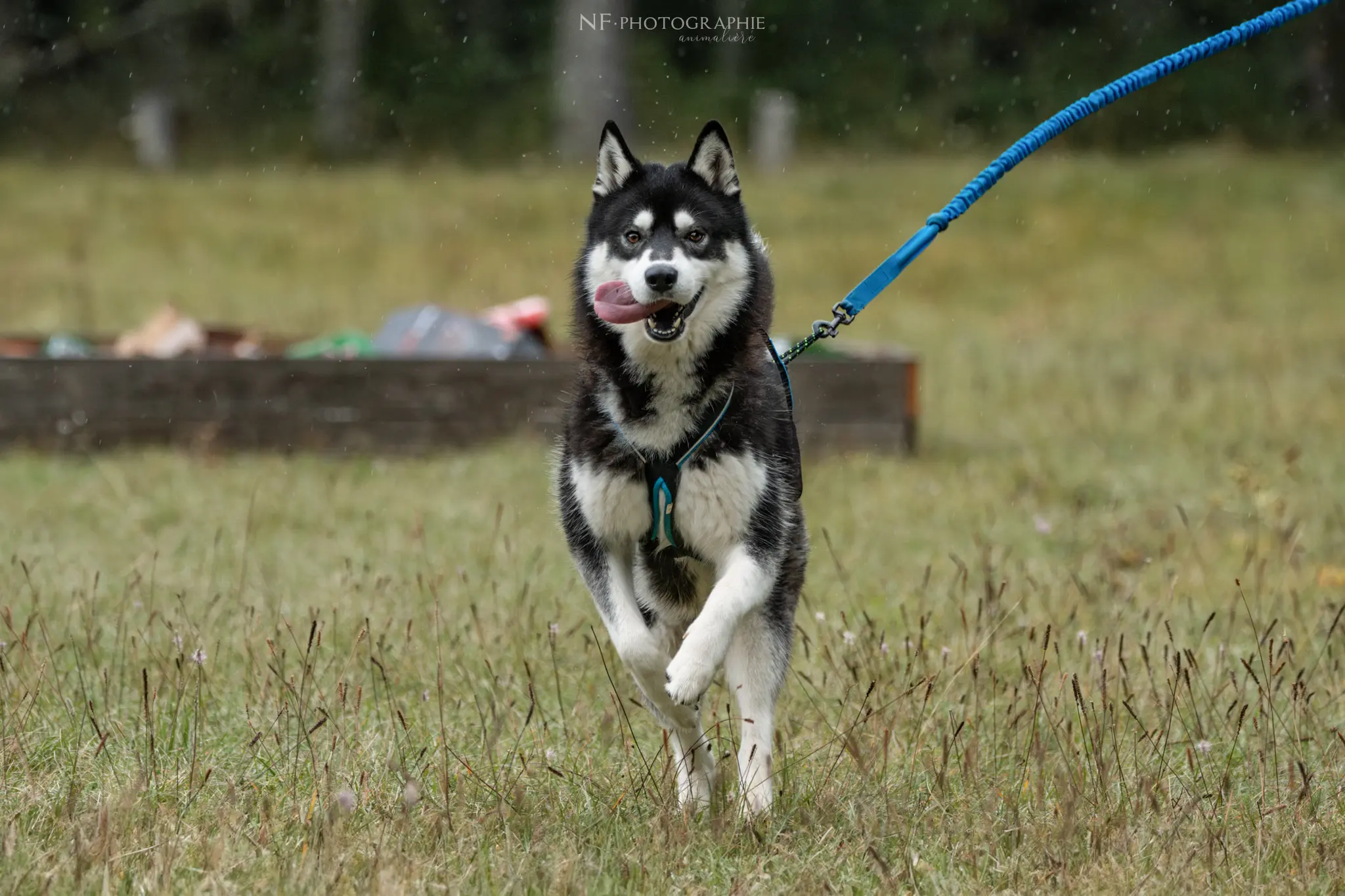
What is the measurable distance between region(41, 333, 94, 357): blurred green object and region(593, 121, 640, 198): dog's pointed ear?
17.8ft

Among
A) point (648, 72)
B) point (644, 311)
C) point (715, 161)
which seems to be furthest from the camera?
point (648, 72)

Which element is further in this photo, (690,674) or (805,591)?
(805,591)

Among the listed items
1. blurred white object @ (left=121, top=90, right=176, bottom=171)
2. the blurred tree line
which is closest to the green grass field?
blurred white object @ (left=121, top=90, right=176, bottom=171)

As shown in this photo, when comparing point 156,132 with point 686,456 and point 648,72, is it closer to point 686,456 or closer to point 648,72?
point 648,72

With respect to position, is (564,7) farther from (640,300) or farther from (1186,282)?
(640,300)

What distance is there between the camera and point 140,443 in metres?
8.01

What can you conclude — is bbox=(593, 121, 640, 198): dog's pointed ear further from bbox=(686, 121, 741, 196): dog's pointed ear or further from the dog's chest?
the dog's chest

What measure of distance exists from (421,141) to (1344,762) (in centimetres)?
2259

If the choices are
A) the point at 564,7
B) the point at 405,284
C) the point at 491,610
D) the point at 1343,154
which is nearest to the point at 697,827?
the point at 491,610

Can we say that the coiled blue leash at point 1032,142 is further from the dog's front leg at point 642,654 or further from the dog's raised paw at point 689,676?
the dog's raised paw at point 689,676

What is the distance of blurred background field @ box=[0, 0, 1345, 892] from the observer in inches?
115

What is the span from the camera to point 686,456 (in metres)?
3.28

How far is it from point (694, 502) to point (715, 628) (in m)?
0.30

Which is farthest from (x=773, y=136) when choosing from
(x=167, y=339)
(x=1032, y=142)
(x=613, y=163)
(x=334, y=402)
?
(x=613, y=163)
